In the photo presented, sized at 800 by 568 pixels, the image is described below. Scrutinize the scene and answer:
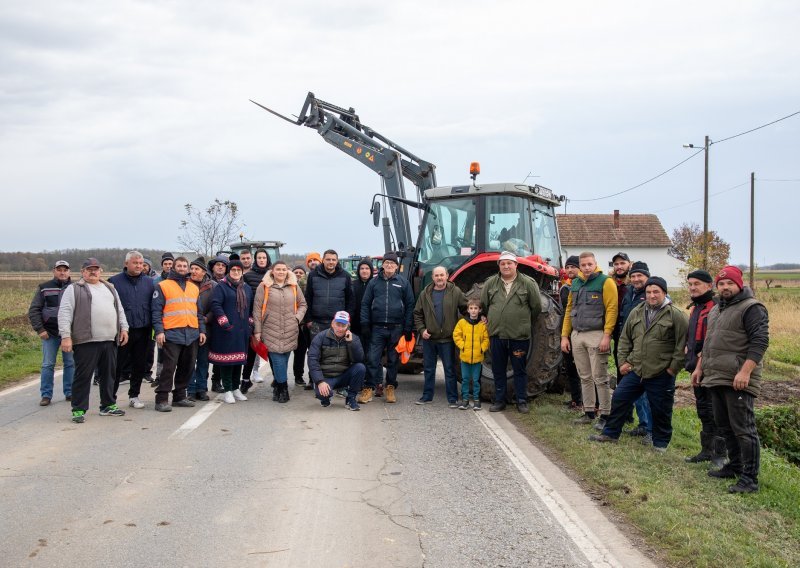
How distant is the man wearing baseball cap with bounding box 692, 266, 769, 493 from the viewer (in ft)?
18.9

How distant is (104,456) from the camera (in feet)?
21.7

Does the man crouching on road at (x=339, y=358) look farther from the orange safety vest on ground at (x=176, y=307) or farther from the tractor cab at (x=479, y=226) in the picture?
the tractor cab at (x=479, y=226)

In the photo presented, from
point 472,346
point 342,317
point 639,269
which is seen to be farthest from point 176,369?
point 639,269

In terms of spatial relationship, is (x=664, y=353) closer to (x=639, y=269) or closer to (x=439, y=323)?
(x=639, y=269)

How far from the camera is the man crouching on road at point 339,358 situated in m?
9.09

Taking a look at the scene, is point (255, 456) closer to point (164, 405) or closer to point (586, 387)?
point (164, 405)

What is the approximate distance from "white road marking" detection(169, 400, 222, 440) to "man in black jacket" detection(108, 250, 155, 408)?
3.20ft

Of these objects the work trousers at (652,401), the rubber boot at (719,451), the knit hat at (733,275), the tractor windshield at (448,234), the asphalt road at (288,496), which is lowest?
the asphalt road at (288,496)

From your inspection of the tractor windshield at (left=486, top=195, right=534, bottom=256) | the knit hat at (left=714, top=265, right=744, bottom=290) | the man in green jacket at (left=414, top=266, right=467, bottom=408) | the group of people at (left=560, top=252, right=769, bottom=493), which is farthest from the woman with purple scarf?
the knit hat at (left=714, top=265, right=744, bottom=290)

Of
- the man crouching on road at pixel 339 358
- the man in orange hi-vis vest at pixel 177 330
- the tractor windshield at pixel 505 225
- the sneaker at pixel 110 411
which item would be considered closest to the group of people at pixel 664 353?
the tractor windshield at pixel 505 225

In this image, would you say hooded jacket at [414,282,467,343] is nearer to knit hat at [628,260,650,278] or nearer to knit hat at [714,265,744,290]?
knit hat at [628,260,650,278]

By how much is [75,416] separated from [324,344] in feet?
9.53

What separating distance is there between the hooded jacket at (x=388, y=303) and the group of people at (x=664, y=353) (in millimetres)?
2027

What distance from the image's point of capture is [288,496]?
551cm
